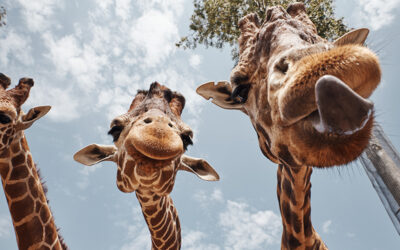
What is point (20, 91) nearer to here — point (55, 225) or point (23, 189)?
point (23, 189)

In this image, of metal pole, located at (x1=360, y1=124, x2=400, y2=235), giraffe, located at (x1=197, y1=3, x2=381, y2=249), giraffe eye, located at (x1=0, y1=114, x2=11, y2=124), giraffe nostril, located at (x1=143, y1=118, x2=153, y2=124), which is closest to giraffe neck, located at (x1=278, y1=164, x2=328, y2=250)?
giraffe, located at (x1=197, y1=3, x2=381, y2=249)

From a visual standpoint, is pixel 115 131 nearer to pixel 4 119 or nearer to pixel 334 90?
pixel 4 119

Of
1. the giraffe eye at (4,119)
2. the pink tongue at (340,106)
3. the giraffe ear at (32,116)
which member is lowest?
the pink tongue at (340,106)

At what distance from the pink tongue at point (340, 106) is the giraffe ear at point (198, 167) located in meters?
2.84

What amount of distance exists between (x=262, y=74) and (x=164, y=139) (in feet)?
3.96

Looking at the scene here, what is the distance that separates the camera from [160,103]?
364 cm

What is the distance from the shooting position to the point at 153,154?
2455 mm

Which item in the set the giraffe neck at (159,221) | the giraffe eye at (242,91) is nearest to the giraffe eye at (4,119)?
the giraffe neck at (159,221)

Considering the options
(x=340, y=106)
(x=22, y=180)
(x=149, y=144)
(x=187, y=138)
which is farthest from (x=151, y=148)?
(x=22, y=180)

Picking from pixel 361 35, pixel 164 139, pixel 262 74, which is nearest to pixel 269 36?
pixel 262 74

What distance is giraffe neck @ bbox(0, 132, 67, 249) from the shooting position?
151 inches

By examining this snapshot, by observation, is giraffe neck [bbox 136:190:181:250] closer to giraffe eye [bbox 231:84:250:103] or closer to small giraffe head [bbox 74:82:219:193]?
small giraffe head [bbox 74:82:219:193]

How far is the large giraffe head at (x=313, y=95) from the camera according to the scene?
1.08 m

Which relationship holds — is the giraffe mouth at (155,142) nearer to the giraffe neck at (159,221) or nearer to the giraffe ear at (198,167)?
the giraffe ear at (198,167)
